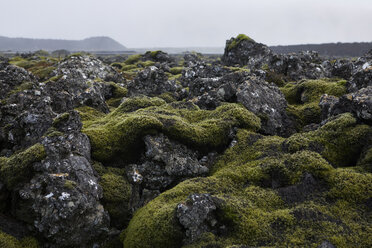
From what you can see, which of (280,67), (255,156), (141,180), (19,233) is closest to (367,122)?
(255,156)

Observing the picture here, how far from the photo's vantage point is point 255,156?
30.9ft

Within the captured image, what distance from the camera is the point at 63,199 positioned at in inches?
272

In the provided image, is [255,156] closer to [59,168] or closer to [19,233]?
[59,168]

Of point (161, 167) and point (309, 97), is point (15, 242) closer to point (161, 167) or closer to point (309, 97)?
point (161, 167)

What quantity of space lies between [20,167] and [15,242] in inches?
80.7

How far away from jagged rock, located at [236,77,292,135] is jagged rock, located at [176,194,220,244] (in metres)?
6.41

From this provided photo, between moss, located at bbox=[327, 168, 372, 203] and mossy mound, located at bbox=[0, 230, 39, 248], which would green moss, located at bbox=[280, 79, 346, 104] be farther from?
mossy mound, located at bbox=[0, 230, 39, 248]

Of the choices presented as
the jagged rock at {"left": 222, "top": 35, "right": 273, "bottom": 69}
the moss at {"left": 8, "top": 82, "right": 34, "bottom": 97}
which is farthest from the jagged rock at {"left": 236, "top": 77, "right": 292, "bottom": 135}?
the jagged rock at {"left": 222, "top": 35, "right": 273, "bottom": 69}

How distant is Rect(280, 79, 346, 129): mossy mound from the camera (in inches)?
548

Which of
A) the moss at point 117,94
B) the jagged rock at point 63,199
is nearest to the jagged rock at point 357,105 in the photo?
the jagged rock at point 63,199

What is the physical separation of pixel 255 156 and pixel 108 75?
2466 centimetres

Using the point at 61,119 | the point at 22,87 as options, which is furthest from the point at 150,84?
the point at 61,119

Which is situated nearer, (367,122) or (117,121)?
(367,122)

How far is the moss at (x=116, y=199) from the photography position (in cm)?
816
